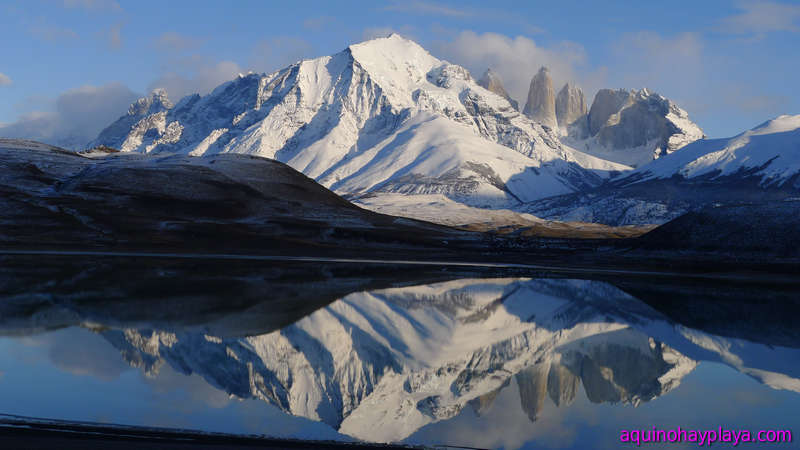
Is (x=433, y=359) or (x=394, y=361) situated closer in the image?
(x=394, y=361)

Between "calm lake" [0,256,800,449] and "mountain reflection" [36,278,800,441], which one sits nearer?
"calm lake" [0,256,800,449]

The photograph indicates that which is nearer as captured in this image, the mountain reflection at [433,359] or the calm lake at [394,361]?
the calm lake at [394,361]

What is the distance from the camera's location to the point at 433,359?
26.2 metres

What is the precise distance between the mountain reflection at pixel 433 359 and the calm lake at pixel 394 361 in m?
0.12

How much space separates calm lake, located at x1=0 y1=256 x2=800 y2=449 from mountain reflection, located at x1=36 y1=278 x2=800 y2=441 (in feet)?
0.38

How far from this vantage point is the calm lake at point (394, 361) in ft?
58.6

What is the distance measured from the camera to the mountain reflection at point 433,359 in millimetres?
19781

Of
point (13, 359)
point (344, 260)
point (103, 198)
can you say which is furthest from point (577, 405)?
point (103, 198)

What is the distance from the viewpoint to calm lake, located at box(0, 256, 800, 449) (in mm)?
17859

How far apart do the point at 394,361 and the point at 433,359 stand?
5.29 feet

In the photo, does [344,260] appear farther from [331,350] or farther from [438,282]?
[331,350]

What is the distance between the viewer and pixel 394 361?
84.6 feet

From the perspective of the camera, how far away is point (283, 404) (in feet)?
62.0

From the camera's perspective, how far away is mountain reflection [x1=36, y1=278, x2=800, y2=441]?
64.9 feet
